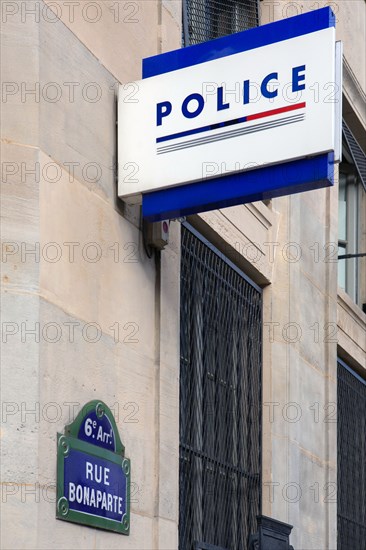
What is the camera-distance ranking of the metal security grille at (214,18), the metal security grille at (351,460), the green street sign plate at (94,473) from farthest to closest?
the metal security grille at (351,460), the metal security grille at (214,18), the green street sign plate at (94,473)

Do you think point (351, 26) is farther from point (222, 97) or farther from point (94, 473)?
point (94, 473)

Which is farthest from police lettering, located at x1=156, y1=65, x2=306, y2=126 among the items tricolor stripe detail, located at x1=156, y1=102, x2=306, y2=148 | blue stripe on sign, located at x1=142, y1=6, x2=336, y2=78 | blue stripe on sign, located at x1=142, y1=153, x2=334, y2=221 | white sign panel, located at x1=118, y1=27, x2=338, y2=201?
blue stripe on sign, located at x1=142, y1=153, x2=334, y2=221

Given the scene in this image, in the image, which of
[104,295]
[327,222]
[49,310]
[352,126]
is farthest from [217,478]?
[352,126]

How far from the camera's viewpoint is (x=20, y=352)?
8164 millimetres

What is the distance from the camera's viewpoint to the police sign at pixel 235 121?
31.2 ft

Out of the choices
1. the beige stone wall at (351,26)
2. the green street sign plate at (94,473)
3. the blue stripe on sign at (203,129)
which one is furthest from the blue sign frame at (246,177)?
the beige stone wall at (351,26)

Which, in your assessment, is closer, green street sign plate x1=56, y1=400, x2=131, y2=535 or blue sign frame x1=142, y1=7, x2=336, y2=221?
green street sign plate x1=56, y1=400, x2=131, y2=535

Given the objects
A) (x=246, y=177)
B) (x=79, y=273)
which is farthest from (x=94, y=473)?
(x=246, y=177)

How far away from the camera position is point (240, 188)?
31.7 ft

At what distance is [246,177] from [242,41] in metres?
1.18

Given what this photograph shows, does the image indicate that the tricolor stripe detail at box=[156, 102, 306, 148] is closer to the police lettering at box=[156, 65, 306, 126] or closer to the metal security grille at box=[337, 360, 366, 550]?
the police lettering at box=[156, 65, 306, 126]

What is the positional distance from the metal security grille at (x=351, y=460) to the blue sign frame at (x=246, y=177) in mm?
8594

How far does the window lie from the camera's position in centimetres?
2008

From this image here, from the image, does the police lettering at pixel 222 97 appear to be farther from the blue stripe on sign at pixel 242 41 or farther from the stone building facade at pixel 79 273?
the stone building facade at pixel 79 273
